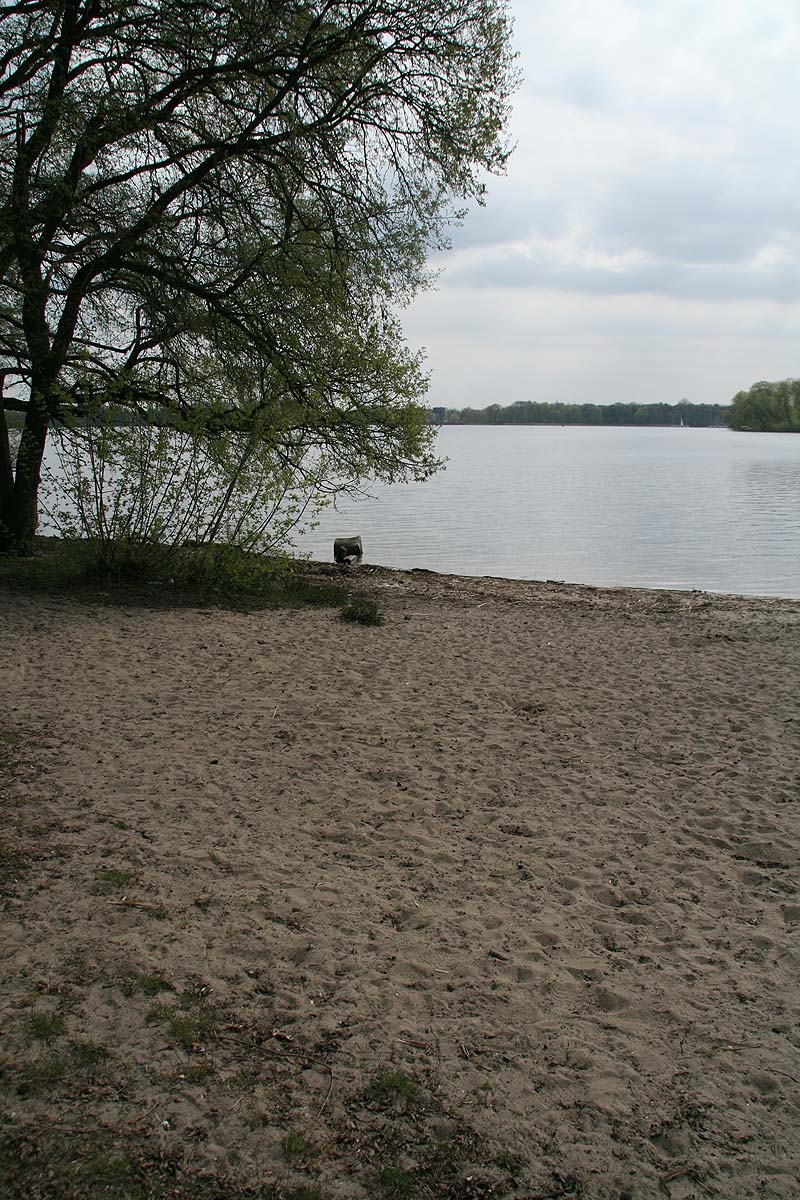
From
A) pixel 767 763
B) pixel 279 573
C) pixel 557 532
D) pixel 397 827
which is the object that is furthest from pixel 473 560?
pixel 397 827

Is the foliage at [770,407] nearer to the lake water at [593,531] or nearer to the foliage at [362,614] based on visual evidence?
the lake water at [593,531]

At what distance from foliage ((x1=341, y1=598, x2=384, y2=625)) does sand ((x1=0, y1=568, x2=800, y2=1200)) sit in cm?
293

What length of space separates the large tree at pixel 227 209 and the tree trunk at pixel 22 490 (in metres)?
0.03

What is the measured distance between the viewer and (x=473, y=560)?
22438 millimetres

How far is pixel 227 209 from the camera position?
12.9 m

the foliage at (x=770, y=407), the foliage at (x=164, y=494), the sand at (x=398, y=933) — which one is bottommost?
the sand at (x=398, y=933)

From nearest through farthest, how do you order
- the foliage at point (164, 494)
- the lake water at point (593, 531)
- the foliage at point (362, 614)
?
the foliage at point (164, 494), the foliage at point (362, 614), the lake water at point (593, 531)

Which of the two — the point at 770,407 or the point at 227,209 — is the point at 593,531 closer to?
the point at 227,209

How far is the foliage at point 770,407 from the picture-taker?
12162 cm

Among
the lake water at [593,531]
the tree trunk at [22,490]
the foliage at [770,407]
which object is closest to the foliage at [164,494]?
the tree trunk at [22,490]

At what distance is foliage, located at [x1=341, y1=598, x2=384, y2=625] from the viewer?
11750 millimetres

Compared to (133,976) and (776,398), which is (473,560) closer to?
(133,976)

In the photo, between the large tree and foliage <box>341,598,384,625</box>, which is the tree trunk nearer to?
the large tree

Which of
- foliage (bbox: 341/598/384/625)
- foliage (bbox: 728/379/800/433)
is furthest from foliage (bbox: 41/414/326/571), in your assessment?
foliage (bbox: 728/379/800/433)
